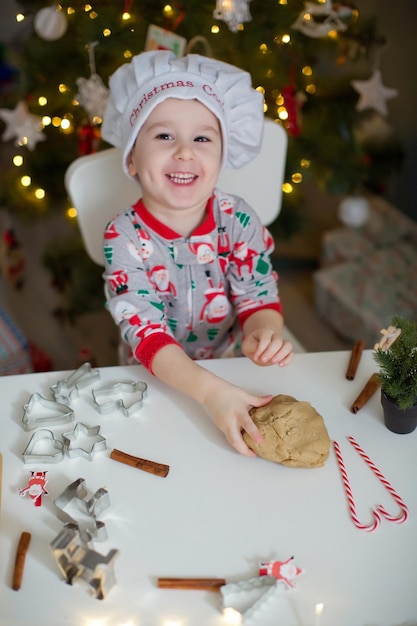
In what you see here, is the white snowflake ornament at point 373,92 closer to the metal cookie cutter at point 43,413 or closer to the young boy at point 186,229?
the young boy at point 186,229

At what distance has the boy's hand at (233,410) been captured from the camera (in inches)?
38.9

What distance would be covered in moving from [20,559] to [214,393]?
0.36 metres

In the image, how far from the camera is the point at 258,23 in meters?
1.61

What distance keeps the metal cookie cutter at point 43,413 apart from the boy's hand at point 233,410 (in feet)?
0.69

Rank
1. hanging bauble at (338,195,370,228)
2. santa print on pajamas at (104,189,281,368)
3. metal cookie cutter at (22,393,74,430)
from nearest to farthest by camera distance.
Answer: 1. metal cookie cutter at (22,393,74,430)
2. santa print on pajamas at (104,189,281,368)
3. hanging bauble at (338,195,370,228)

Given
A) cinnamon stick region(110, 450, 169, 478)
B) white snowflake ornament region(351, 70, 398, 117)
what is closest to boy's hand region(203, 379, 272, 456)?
cinnamon stick region(110, 450, 169, 478)

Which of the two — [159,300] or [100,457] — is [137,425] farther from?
[159,300]

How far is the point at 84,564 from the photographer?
0.80 metres

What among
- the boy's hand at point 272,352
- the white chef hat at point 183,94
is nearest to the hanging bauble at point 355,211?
the white chef hat at point 183,94

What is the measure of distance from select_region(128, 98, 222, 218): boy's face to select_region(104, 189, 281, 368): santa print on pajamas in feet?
0.29

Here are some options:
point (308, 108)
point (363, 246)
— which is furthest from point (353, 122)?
point (363, 246)

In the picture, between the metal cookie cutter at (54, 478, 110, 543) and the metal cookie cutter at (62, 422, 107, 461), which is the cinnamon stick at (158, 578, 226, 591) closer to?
the metal cookie cutter at (54, 478, 110, 543)

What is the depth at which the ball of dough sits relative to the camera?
3.13 feet

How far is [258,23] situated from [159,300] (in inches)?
29.8
